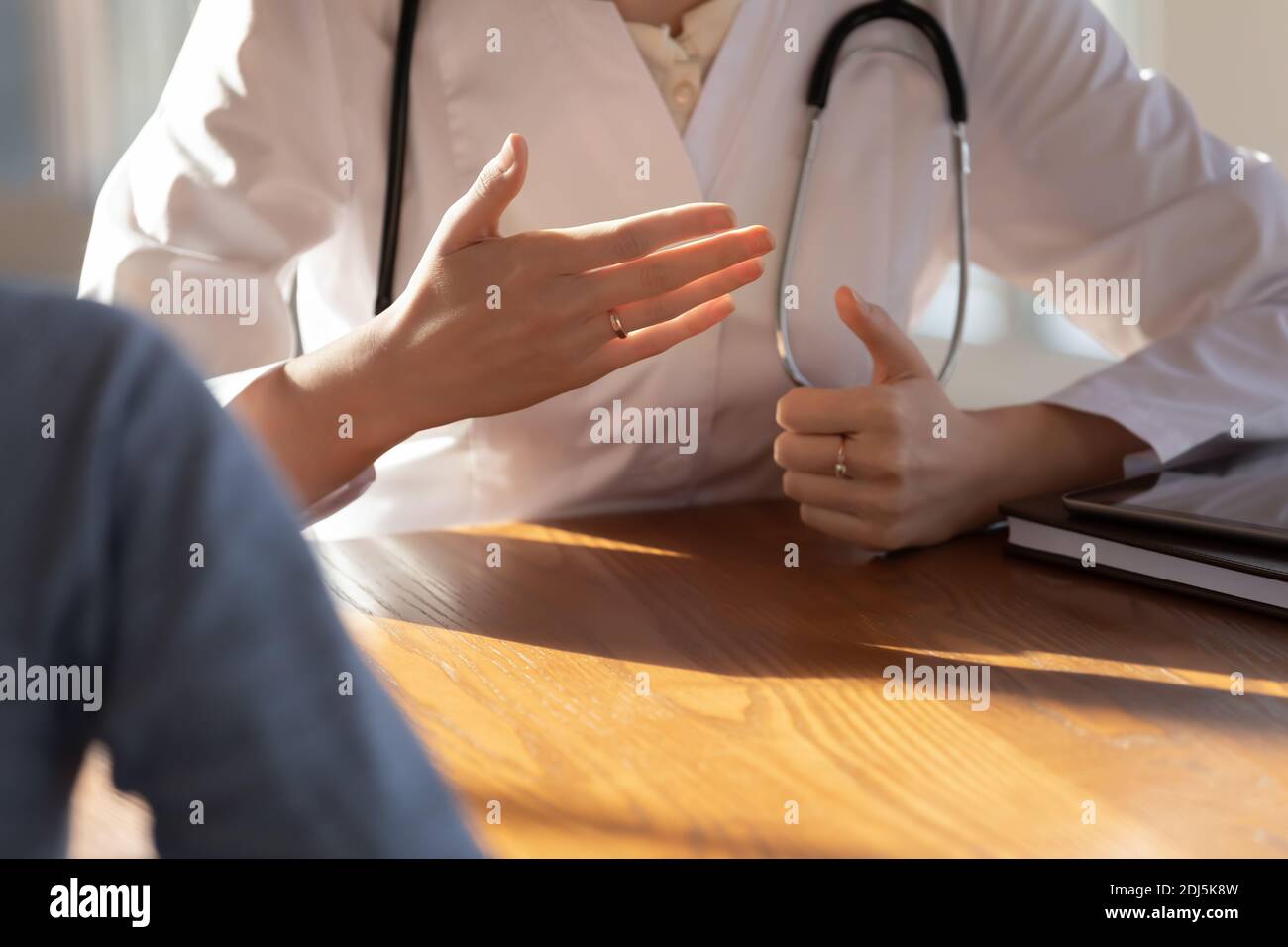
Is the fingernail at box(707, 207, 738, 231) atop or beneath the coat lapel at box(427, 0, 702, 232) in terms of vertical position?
beneath

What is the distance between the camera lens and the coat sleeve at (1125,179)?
1.05m

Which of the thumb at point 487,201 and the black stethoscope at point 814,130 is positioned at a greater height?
the black stethoscope at point 814,130

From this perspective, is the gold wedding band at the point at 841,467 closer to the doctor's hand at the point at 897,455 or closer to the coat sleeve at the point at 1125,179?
the doctor's hand at the point at 897,455

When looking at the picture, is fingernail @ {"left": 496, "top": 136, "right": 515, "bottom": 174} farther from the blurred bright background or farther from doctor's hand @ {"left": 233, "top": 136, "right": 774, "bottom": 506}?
the blurred bright background

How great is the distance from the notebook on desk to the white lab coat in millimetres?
142

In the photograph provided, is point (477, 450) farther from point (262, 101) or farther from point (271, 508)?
point (271, 508)

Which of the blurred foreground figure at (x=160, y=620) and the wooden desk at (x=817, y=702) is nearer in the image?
the blurred foreground figure at (x=160, y=620)

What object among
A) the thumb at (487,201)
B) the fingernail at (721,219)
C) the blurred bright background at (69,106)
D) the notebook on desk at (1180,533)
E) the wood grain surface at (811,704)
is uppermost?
the blurred bright background at (69,106)

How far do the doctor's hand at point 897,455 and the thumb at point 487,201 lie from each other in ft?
0.81

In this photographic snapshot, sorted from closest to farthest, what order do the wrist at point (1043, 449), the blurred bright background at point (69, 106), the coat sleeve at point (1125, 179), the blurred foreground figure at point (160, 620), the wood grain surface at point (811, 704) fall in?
the blurred foreground figure at point (160, 620) → the wood grain surface at point (811, 704) → the wrist at point (1043, 449) → the coat sleeve at point (1125, 179) → the blurred bright background at point (69, 106)

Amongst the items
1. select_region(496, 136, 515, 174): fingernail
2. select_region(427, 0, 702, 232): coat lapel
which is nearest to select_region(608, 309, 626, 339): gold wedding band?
select_region(496, 136, 515, 174): fingernail

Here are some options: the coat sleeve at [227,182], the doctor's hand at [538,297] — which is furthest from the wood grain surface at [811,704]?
the coat sleeve at [227,182]

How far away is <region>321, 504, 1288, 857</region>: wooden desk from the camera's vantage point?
1.46 ft

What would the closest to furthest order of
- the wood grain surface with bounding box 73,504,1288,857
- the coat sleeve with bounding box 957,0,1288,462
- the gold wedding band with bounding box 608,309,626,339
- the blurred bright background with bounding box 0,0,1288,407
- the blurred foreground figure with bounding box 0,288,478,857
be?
the blurred foreground figure with bounding box 0,288,478,857
the wood grain surface with bounding box 73,504,1288,857
the gold wedding band with bounding box 608,309,626,339
the coat sleeve with bounding box 957,0,1288,462
the blurred bright background with bounding box 0,0,1288,407
